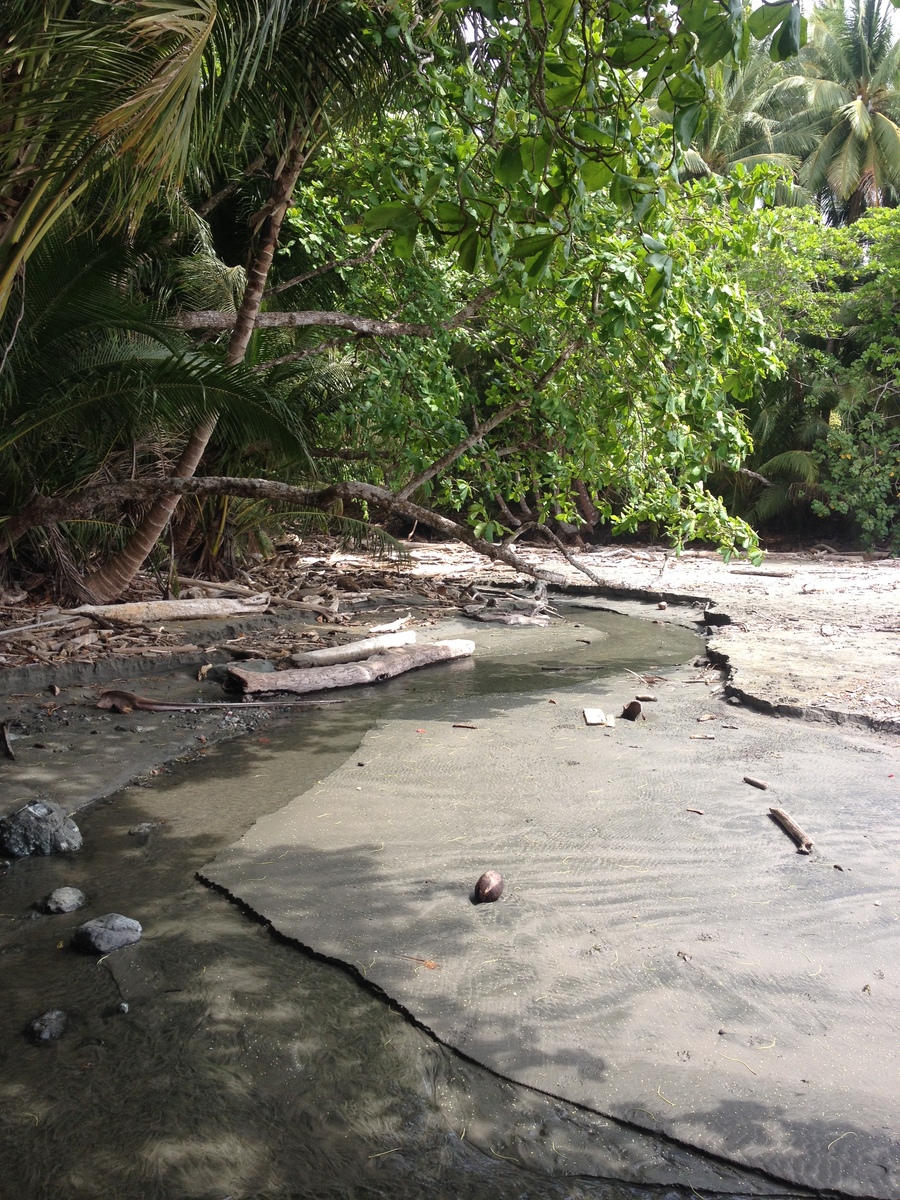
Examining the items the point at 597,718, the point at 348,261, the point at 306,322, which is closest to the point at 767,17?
the point at 597,718

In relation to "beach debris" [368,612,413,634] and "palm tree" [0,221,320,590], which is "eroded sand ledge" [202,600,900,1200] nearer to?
"palm tree" [0,221,320,590]

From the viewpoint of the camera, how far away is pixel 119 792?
5164 mm

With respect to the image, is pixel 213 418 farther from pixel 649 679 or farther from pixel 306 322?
pixel 649 679

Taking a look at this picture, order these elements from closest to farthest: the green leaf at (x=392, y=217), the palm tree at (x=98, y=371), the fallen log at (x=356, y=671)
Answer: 1. the green leaf at (x=392, y=217)
2. the palm tree at (x=98, y=371)
3. the fallen log at (x=356, y=671)

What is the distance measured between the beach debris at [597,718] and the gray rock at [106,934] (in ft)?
12.2

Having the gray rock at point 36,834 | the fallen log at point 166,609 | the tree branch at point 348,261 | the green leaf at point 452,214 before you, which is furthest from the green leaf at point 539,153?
the tree branch at point 348,261

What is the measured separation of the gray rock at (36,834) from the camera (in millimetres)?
4285

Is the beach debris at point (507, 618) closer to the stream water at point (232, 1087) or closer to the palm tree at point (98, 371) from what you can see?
the palm tree at point (98, 371)

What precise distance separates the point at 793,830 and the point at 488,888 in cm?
160

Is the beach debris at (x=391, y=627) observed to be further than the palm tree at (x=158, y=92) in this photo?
Yes

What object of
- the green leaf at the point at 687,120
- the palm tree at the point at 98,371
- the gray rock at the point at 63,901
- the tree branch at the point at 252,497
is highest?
the green leaf at the point at 687,120

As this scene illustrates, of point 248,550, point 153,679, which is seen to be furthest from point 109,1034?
point 248,550

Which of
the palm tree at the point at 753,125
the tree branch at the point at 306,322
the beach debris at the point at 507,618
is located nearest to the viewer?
A: the tree branch at the point at 306,322

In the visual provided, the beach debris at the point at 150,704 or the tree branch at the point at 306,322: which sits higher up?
the tree branch at the point at 306,322
